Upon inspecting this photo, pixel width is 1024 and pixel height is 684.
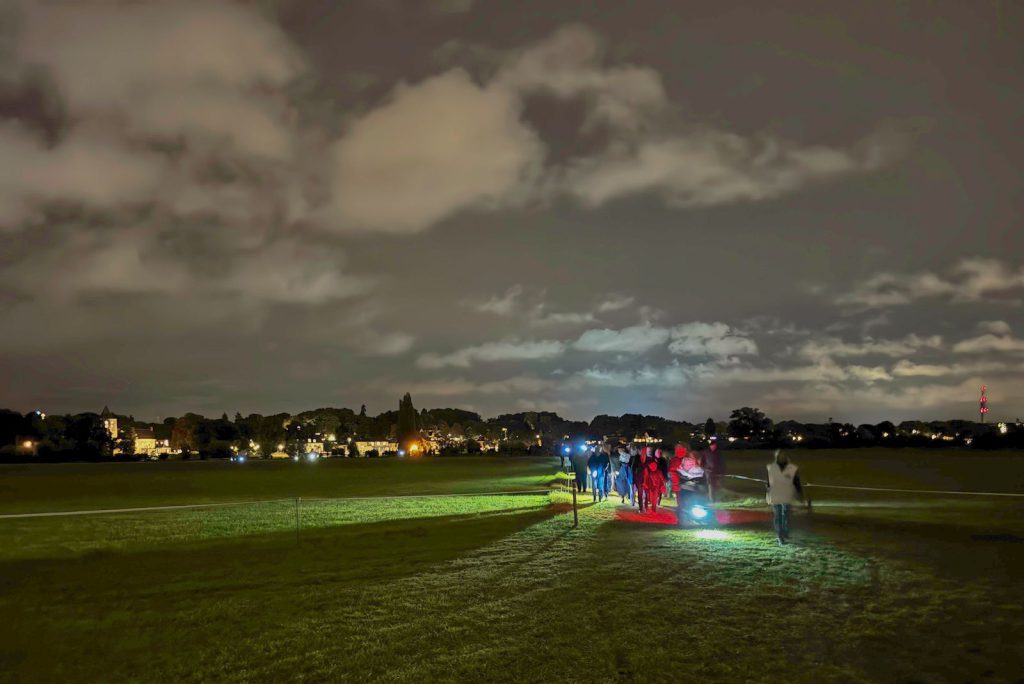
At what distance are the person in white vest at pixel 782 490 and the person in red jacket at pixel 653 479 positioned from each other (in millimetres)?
6339

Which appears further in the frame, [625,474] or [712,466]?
[625,474]

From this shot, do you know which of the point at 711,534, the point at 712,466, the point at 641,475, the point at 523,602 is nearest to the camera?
the point at 523,602

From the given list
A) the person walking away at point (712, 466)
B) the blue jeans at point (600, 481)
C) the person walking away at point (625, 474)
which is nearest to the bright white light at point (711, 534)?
the person walking away at point (712, 466)

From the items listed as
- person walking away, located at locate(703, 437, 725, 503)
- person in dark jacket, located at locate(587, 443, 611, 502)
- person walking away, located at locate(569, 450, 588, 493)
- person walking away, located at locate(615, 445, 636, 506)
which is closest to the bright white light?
person walking away, located at locate(703, 437, 725, 503)

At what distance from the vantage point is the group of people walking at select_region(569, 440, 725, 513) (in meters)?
19.7

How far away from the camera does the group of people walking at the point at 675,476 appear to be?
51.6 ft

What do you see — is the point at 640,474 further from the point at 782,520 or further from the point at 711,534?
the point at 782,520

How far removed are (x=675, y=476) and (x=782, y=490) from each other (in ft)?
19.4

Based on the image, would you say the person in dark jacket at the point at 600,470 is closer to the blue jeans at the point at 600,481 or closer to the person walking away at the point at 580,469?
the blue jeans at the point at 600,481

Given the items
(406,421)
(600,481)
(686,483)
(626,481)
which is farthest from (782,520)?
(406,421)

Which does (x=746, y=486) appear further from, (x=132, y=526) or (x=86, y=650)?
(x=86, y=650)

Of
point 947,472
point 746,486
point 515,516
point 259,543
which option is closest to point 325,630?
point 259,543

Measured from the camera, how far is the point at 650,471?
2247 centimetres

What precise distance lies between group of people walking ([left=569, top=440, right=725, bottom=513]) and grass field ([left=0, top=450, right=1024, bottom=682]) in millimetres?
1572
